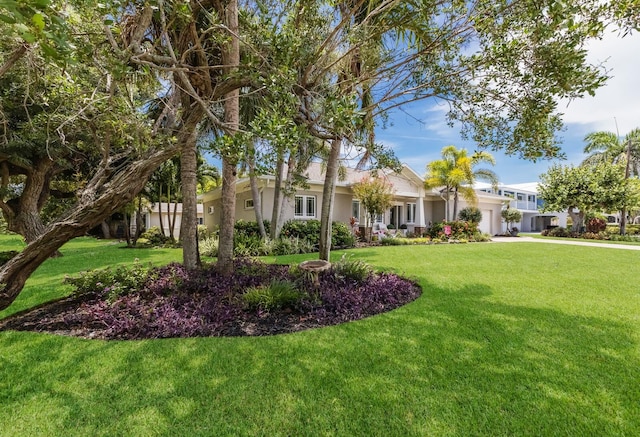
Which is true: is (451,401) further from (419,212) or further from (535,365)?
(419,212)

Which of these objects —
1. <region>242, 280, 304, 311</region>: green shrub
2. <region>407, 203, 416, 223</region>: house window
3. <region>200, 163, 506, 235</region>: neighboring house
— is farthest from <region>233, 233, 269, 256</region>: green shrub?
<region>407, 203, 416, 223</region>: house window

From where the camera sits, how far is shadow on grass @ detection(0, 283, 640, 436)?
254 cm

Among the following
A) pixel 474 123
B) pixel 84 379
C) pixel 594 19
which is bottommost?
pixel 84 379

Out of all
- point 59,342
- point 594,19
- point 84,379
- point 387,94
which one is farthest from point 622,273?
point 59,342

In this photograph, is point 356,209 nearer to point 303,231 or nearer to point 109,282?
point 303,231

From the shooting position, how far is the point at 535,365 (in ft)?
11.5

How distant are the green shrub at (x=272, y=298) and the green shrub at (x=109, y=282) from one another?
7.90ft

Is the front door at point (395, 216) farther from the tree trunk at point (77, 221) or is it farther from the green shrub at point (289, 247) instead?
the tree trunk at point (77, 221)

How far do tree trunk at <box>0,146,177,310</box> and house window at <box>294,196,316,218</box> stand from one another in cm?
1266

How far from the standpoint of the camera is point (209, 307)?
5145mm

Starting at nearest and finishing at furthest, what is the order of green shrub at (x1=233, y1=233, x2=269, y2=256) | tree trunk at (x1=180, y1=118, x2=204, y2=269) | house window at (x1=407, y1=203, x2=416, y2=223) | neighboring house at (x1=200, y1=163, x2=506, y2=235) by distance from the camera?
tree trunk at (x1=180, y1=118, x2=204, y2=269) < green shrub at (x1=233, y1=233, x2=269, y2=256) < neighboring house at (x1=200, y1=163, x2=506, y2=235) < house window at (x1=407, y1=203, x2=416, y2=223)

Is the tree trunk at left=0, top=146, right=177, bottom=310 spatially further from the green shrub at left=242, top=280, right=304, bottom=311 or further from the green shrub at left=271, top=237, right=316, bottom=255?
the green shrub at left=271, top=237, right=316, bottom=255

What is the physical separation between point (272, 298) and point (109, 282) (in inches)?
135

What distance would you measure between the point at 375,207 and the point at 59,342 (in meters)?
14.9
